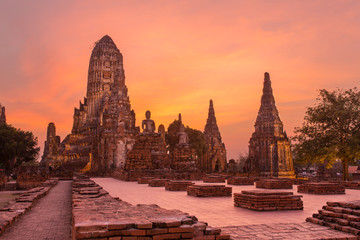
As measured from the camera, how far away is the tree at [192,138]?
53062 mm

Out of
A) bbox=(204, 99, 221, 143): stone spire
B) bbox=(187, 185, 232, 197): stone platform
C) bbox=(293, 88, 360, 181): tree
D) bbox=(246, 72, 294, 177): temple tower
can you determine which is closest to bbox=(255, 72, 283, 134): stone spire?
bbox=(246, 72, 294, 177): temple tower

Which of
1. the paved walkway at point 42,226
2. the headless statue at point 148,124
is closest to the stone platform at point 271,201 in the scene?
the paved walkway at point 42,226

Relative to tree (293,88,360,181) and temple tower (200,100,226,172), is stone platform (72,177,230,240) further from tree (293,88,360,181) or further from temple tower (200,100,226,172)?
temple tower (200,100,226,172)

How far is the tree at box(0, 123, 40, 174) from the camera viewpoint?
38219 mm

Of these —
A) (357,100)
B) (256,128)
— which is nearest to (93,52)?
(256,128)

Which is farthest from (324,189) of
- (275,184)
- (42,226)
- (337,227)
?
(42,226)

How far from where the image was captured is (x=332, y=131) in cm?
2127

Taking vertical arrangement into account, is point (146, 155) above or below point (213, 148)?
below

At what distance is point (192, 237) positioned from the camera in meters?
3.88

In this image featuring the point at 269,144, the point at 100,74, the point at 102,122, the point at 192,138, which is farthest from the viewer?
the point at 100,74

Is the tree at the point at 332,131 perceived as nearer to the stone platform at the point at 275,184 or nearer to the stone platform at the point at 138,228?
the stone platform at the point at 275,184

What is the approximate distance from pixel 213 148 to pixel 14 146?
1075 inches

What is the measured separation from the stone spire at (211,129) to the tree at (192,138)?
1.68m

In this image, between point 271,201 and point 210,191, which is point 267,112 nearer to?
point 210,191
